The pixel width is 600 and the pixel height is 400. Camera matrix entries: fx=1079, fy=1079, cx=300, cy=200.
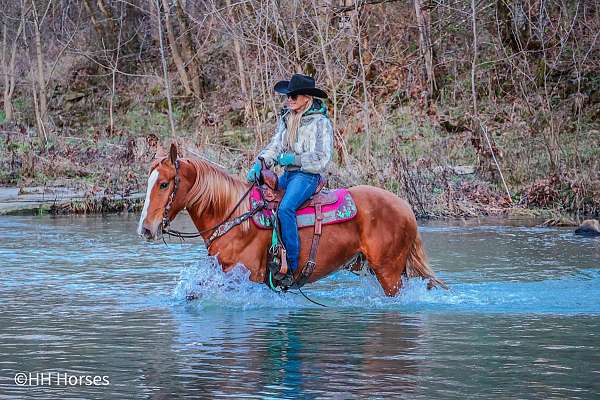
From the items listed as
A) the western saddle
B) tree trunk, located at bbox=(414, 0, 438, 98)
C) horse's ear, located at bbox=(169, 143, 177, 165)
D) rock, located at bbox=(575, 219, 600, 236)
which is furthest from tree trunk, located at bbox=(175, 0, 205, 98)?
horse's ear, located at bbox=(169, 143, 177, 165)

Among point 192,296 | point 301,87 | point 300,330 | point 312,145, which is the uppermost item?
point 301,87

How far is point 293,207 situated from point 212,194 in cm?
74

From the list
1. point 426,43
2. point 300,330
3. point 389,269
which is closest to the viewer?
point 300,330

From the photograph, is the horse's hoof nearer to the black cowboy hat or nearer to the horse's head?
the horse's head

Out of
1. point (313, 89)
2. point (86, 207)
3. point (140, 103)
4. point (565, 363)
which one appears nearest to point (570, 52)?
point (86, 207)

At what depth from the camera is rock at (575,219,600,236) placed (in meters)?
16.4

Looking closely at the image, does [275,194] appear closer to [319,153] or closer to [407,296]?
[319,153]

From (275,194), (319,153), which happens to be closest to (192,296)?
(275,194)

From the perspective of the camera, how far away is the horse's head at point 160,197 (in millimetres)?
9414

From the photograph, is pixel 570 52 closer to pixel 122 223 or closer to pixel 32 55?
pixel 122 223

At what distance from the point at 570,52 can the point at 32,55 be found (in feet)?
64.2

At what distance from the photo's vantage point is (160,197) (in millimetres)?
9461

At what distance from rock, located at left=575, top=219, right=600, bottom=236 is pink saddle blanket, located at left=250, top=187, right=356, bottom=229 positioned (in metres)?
7.50

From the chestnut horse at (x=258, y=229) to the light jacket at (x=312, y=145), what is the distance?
19.3 inches
